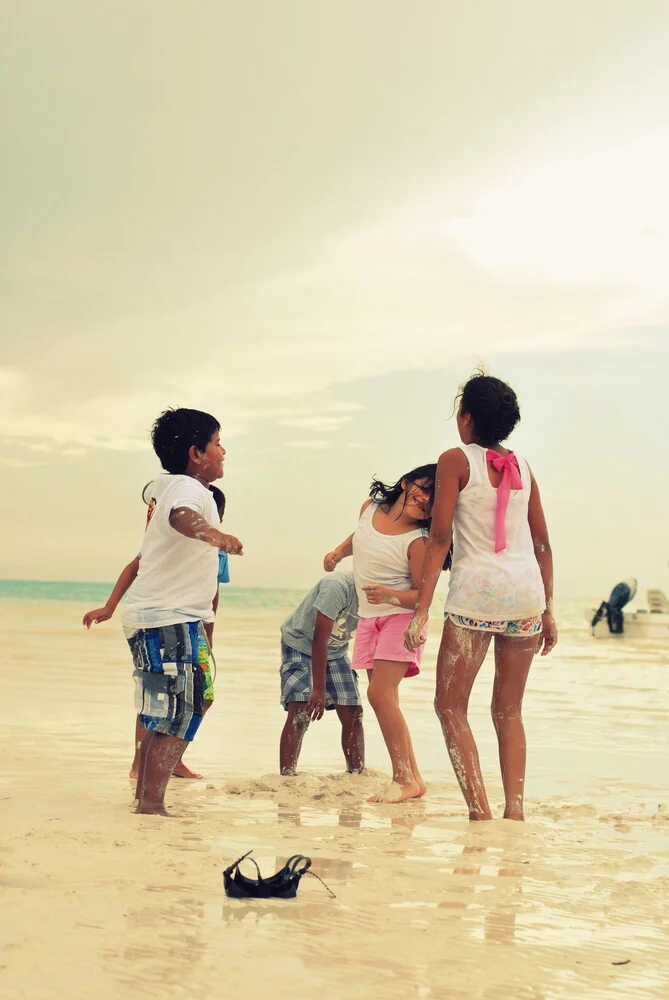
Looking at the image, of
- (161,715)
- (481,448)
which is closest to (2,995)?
(161,715)

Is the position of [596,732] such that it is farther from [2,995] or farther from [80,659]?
[80,659]

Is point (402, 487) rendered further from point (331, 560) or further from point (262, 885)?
point (262, 885)

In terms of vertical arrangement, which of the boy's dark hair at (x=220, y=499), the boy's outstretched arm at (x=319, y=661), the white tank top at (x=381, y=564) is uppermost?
the boy's dark hair at (x=220, y=499)

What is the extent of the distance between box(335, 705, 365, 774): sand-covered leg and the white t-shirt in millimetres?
1420

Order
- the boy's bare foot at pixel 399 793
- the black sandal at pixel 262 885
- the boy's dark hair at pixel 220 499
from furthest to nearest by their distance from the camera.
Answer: the boy's dark hair at pixel 220 499, the boy's bare foot at pixel 399 793, the black sandal at pixel 262 885

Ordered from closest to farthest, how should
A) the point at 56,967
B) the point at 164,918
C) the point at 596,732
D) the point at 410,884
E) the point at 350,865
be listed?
the point at 56,967, the point at 164,918, the point at 410,884, the point at 350,865, the point at 596,732

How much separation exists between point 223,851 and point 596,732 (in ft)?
16.8

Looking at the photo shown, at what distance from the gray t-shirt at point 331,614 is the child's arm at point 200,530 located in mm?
1309

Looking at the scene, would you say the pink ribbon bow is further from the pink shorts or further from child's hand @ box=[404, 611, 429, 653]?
the pink shorts

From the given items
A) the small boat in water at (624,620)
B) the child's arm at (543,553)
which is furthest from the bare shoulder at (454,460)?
the small boat in water at (624,620)

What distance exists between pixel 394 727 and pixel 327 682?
2.21ft

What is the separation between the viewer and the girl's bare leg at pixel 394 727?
209 inches

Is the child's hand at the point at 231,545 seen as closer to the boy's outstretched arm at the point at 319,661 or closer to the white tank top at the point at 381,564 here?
the white tank top at the point at 381,564

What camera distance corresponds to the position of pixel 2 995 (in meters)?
2.41
